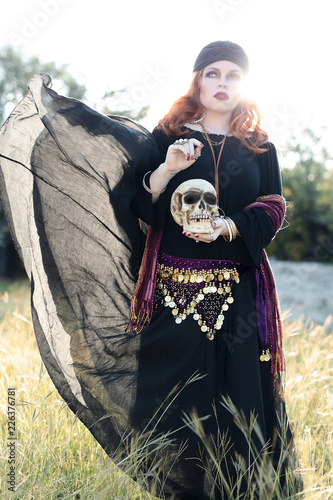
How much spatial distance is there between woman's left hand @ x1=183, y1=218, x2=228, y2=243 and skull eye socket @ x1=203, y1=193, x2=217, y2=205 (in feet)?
0.25

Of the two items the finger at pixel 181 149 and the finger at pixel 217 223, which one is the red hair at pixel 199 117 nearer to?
the finger at pixel 181 149

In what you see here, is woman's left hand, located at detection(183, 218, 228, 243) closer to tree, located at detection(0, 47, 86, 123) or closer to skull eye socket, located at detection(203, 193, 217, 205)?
skull eye socket, located at detection(203, 193, 217, 205)

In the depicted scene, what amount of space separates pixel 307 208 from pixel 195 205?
34.8 feet

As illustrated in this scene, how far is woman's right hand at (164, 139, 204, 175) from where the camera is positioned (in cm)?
200

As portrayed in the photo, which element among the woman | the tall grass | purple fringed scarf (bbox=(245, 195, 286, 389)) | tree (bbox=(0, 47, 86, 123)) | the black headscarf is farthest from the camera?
tree (bbox=(0, 47, 86, 123))

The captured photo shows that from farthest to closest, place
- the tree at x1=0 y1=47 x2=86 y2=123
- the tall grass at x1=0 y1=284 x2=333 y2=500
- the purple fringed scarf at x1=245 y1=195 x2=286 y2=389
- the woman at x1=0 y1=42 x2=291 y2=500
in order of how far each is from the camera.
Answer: the tree at x1=0 y1=47 x2=86 y2=123
the purple fringed scarf at x1=245 y1=195 x2=286 y2=389
the woman at x1=0 y1=42 x2=291 y2=500
the tall grass at x1=0 y1=284 x2=333 y2=500

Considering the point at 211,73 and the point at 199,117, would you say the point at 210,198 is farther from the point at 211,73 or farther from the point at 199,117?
the point at 211,73

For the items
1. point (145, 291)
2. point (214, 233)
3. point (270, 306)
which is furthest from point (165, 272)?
point (270, 306)

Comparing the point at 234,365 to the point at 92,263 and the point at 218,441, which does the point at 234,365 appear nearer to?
the point at 218,441

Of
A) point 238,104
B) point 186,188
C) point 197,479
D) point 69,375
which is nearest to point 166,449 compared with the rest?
point 197,479

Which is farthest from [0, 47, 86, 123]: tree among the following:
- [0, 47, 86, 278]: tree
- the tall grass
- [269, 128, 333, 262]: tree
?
the tall grass

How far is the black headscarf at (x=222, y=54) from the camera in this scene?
2279 mm

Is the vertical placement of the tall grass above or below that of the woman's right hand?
below

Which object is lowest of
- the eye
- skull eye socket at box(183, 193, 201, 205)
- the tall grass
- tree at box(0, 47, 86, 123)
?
the tall grass
